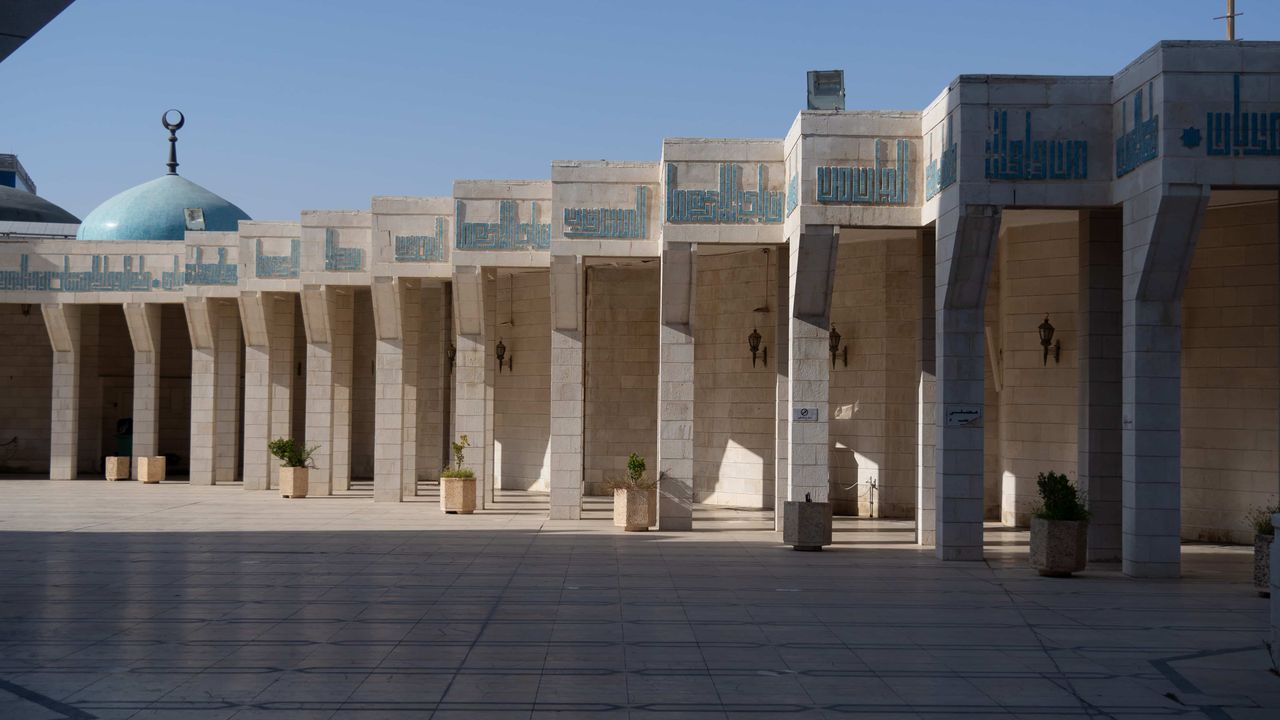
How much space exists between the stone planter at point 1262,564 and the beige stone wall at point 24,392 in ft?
117

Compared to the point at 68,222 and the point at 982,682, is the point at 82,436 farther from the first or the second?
the point at 982,682

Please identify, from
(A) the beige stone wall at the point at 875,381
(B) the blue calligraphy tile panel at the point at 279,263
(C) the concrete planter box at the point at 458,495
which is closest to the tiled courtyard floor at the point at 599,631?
(A) the beige stone wall at the point at 875,381

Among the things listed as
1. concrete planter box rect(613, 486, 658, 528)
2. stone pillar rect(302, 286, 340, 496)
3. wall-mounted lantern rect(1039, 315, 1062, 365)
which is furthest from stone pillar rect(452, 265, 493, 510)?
wall-mounted lantern rect(1039, 315, 1062, 365)

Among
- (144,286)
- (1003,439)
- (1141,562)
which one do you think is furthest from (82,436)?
(1141,562)

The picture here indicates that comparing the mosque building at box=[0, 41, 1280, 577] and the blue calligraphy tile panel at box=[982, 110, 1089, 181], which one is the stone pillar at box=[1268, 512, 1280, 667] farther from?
the blue calligraphy tile panel at box=[982, 110, 1089, 181]

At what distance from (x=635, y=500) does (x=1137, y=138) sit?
35.4 ft

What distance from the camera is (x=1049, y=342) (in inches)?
894

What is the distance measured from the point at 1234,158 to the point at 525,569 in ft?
36.3

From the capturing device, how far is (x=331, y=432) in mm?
30625

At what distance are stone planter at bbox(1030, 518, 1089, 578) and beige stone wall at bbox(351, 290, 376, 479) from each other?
2459 cm

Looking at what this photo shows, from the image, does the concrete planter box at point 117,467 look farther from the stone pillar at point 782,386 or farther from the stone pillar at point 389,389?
the stone pillar at point 782,386

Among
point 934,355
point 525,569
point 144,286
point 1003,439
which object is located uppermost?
point 144,286

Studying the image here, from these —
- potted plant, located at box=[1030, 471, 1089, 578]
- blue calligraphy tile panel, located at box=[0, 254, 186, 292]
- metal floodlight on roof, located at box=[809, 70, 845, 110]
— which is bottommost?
potted plant, located at box=[1030, 471, 1089, 578]

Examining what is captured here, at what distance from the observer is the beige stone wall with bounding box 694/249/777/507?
27.2 metres
